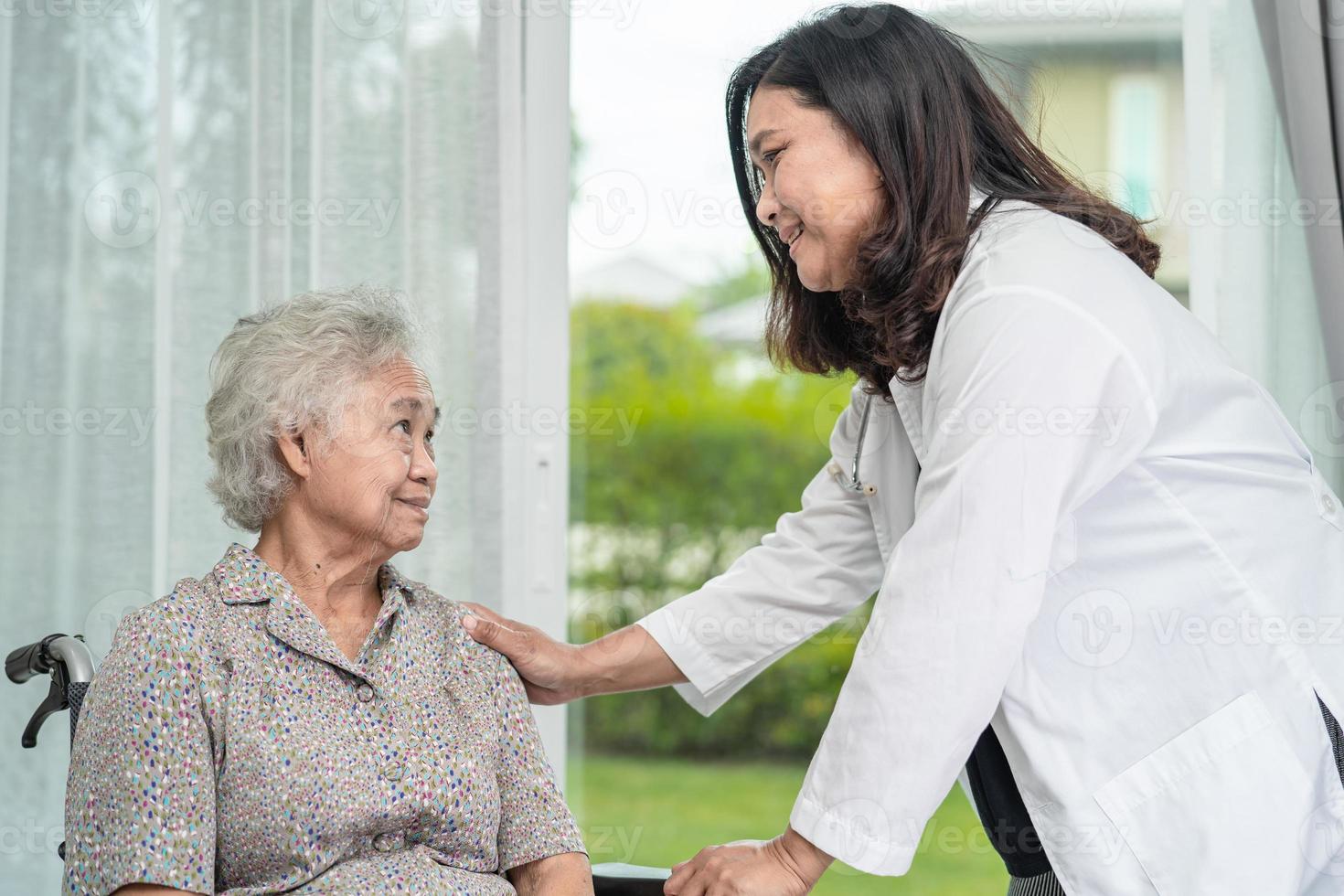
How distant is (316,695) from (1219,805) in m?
1.02

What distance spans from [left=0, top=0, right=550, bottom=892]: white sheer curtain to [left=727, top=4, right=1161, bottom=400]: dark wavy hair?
91cm

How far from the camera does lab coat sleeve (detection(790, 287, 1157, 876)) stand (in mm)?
1225

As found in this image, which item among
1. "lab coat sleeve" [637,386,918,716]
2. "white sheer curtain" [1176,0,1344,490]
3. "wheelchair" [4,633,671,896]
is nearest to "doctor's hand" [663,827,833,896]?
"wheelchair" [4,633,671,896]

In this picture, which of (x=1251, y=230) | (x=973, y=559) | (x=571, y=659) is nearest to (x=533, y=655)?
(x=571, y=659)

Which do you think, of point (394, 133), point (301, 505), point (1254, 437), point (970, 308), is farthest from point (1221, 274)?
point (301, 505)

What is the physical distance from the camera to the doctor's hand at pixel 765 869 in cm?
129

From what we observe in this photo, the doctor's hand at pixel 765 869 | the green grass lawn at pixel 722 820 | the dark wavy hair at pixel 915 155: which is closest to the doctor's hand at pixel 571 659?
the doctor's hand at pixel 765 869

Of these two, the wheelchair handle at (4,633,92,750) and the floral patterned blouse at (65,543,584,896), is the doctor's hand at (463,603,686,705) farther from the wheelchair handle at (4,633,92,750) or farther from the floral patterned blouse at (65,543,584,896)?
the wheelchair handle at (4,633,92,750)

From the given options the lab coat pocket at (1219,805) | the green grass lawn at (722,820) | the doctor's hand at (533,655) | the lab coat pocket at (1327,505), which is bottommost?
the green grass lawn at (722,820)

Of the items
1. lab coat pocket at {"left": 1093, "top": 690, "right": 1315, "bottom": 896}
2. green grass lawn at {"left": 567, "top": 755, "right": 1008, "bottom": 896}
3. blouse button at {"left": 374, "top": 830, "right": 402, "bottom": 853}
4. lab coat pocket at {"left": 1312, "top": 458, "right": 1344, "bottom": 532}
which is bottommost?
green grass lawn at {"left": 567, "top": 755, "right": 1008, "bottom": 896}

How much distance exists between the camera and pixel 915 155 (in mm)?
1430

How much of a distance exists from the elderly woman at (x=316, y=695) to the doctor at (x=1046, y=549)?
0.30 metres

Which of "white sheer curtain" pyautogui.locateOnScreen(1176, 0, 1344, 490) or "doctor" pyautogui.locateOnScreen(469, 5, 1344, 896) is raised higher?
"white sheer curtain" pyautogui.locateOnScreen(1176, 0, 1344, 490)

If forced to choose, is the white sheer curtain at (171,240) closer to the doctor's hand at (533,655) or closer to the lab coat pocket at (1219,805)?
the doctor's hand at (533,655)
